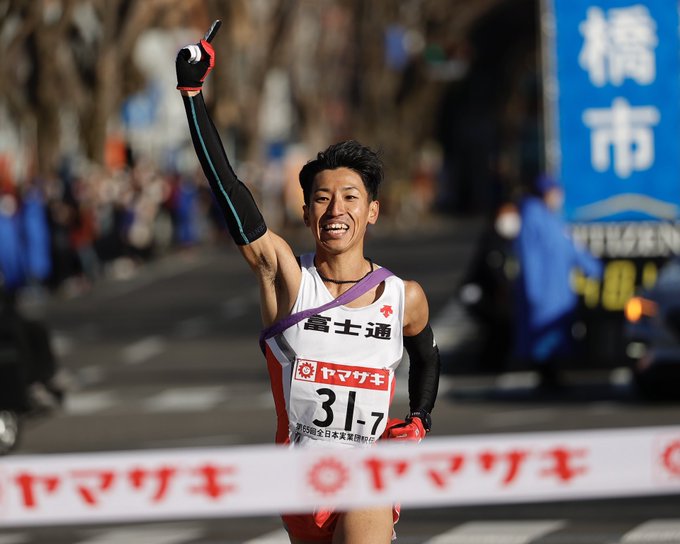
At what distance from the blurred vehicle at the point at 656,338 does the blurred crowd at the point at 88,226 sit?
557 inches

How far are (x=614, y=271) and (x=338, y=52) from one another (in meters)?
53.7

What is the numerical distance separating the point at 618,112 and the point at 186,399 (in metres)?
5.14

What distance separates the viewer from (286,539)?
9.62m

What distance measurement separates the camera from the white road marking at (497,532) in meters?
9.37

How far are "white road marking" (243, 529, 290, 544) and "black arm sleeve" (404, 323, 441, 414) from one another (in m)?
3.71

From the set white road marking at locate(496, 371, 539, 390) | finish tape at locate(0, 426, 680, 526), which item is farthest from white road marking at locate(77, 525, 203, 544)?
white road marking at locate(496, 371, 539, 390)

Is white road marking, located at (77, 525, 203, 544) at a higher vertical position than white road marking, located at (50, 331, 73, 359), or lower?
higher

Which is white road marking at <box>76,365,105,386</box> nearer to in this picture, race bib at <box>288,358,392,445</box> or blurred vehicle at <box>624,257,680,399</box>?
blurred vehicle at <box>624,257,680,399</box>

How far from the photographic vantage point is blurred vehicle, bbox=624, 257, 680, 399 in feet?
51.2

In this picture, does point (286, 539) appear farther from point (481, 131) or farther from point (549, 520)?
point (481, 131)

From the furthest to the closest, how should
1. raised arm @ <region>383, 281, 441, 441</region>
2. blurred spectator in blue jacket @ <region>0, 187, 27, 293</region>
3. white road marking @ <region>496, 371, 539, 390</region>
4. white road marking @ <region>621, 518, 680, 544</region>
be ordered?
1. blurred spectator in blue jacket @ <region>0, 187, 27, 293</region>
2. white road marking @ <region>496, 371, 539, 390</region>
3. white road marking @ <region>621, 518, 680, 544</region>
4. raised arm @ <region>383, 281, 441, 441</region>

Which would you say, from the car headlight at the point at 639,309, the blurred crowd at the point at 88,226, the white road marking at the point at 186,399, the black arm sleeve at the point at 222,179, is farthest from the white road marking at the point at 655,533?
the blurred crowd at the point at 88,226

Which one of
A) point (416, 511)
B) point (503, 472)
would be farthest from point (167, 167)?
point (503, 472)

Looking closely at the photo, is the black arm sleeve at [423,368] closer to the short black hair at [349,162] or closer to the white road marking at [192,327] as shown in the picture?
the short black hair at [349,162]
